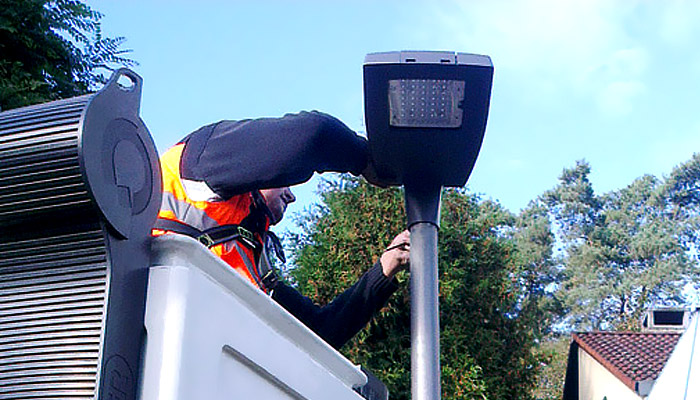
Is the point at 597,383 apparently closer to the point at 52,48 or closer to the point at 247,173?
the point at 52,48

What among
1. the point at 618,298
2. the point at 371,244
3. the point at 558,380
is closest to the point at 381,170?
the point at 371,244

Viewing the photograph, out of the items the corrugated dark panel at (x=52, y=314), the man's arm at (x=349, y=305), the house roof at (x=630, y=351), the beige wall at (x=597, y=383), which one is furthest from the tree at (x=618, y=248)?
the corrugated dark panel at (x=52, y=314)

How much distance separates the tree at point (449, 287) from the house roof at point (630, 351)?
22.4 feet

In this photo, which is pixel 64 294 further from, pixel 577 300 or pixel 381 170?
pixel 577 300

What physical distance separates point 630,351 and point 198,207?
20.6 metres

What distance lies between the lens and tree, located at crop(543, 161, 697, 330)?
40.1m

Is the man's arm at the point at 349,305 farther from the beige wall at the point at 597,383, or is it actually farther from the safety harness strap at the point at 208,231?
the beige wall at the point at 597,383

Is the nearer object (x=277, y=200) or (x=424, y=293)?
(x=424, y=293)

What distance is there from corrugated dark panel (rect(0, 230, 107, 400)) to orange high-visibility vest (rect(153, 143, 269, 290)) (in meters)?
0.88

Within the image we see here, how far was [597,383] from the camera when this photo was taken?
21953 mm

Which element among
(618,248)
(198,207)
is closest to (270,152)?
(198,207)

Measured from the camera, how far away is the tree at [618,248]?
40.1 metres

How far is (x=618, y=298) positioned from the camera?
135 feet

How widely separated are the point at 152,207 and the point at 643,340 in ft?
73.4
